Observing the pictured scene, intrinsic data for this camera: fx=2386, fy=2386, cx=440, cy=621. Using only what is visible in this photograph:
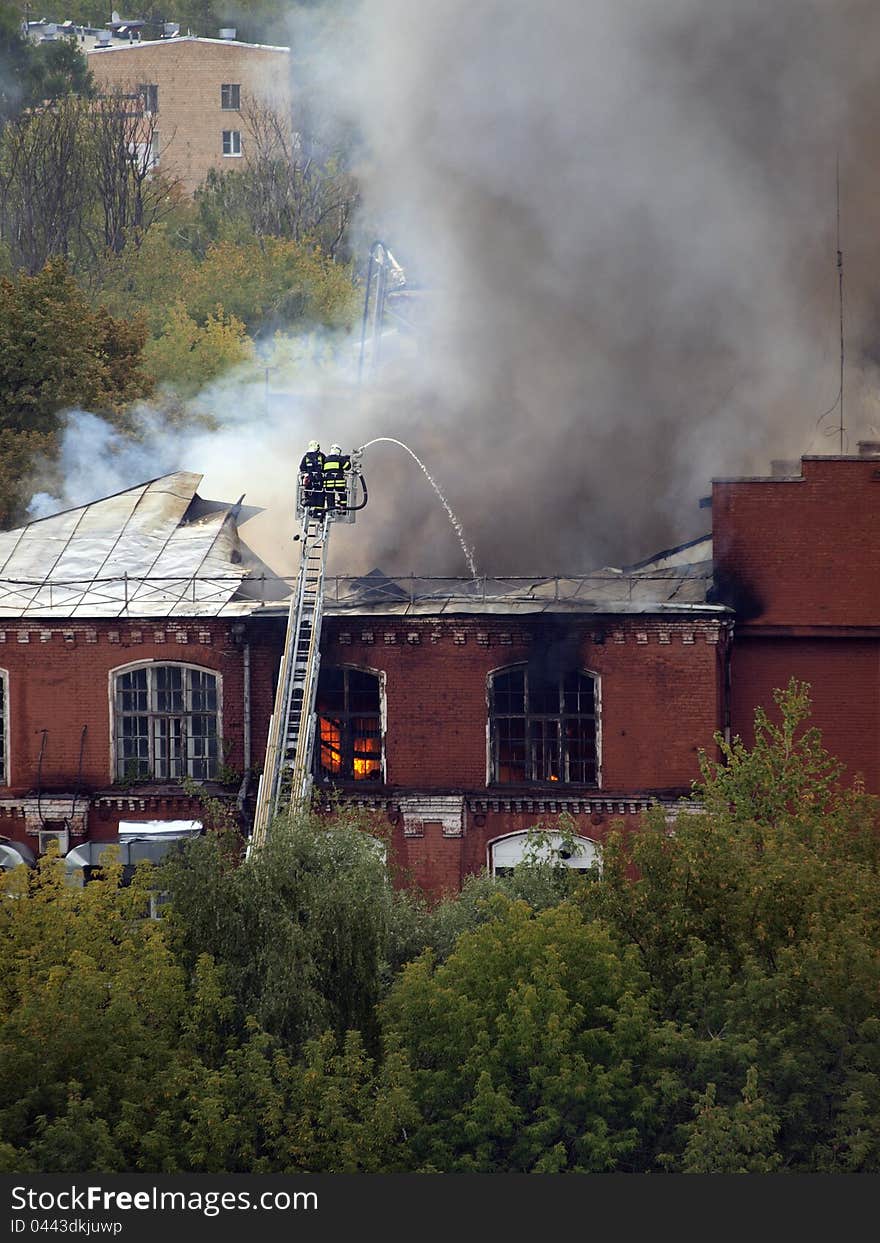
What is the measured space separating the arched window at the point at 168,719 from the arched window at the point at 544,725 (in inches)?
171

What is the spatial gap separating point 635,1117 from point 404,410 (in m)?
22.1

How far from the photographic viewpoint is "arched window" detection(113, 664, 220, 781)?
3616 cm

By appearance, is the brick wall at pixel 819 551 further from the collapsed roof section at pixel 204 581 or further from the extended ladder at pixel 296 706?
the extended ladder at pixel 296 706

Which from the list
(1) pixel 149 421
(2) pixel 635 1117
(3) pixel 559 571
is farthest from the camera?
(1) pixel 149 421

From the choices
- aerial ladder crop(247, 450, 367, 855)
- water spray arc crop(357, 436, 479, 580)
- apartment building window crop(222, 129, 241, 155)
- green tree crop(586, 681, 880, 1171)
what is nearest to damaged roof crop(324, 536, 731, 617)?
aerial ladder crop(247, 450, 367, 855)

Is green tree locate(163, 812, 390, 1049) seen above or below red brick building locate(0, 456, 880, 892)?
below

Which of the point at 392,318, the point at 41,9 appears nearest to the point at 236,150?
the point at 41,9

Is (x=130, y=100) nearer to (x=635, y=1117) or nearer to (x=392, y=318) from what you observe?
(x=392, y=318)

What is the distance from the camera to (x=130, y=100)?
9900 centimetres

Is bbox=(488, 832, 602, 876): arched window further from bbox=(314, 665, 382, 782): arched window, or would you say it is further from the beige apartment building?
the beige apartment building

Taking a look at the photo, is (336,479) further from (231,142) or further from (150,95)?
(150,95)

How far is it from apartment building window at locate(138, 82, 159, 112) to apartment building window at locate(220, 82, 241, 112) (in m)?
2.80

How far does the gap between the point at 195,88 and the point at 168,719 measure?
68.4 metres

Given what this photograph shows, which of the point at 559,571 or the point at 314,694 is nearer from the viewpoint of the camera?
the point at 314,694
